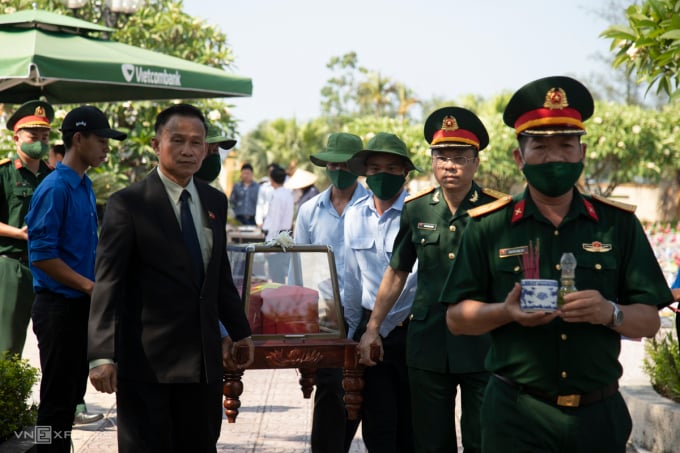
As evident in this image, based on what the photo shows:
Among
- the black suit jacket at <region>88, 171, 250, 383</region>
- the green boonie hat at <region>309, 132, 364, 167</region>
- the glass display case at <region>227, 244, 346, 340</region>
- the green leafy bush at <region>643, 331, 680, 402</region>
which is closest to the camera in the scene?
the black suit jacket at <region>88, 171, 250, 383</region>

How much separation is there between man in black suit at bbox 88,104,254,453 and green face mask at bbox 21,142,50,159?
3122 millimetres

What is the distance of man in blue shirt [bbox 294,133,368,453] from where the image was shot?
687cm

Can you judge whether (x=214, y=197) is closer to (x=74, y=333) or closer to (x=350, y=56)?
(x=74, y=333)

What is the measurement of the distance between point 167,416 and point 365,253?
6.66ft

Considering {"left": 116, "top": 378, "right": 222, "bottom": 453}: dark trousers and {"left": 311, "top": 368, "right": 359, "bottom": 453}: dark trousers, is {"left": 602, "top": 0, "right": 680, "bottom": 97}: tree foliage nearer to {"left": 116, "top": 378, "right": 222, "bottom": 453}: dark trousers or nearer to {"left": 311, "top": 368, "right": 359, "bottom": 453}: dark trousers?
{"left": 311, "top": 368, "right": 359, "bottom": 453}: dark trousers

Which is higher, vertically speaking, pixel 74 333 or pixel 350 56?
pixel 350 56

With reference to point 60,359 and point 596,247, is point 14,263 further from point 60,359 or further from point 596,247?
point 596,247

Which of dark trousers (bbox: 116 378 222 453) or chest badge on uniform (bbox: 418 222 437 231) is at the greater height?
chest badge on uniform (bbox: 418 222 437 231)

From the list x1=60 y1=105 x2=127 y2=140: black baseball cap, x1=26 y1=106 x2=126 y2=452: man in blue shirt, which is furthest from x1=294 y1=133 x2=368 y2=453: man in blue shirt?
x1=60 y1=105 x2=127 y2=140: black baseball cap

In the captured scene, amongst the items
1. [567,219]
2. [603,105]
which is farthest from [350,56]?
[567,219]

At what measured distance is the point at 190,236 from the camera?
196 inches

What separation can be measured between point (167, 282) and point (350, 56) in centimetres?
8477

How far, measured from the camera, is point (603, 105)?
41.5 meters

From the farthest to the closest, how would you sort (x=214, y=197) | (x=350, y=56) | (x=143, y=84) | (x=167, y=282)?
1. (x=350, y=56)
2. (x=143, y=84)
3. (x=214, y=197)
4. (x=167, y=282)
